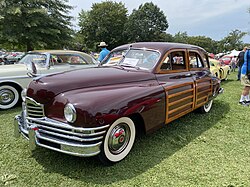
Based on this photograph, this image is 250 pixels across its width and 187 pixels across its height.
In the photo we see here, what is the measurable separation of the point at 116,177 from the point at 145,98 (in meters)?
1.14

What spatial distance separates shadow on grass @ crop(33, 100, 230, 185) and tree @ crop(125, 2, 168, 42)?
4915cm

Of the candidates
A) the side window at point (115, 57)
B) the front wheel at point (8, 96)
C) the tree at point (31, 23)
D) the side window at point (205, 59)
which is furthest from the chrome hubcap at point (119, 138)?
the tree at point (31, 23)

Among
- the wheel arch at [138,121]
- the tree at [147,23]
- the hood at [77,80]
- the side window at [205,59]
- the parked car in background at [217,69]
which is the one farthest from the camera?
the tree at [147,23]

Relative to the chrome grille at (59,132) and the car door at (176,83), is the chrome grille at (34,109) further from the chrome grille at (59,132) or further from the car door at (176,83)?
the car door at (176,83)

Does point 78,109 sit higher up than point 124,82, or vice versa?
point 124,82

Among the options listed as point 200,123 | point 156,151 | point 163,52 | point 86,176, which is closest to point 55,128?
point 86,176

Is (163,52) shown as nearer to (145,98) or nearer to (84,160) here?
(145,98)

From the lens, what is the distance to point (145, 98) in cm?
316

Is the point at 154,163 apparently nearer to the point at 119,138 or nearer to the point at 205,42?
the point at 119,138

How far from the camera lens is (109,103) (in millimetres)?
2719

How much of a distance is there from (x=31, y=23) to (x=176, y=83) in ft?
37.8

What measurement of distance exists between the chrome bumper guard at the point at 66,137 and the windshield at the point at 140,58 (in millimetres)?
1616

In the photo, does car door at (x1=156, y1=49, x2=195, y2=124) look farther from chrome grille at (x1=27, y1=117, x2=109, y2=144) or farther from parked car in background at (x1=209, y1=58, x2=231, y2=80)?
parked car in background at (x1=209, y1=58, x2=231, y2=80)

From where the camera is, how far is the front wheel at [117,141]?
9.18 feet
